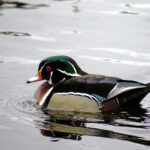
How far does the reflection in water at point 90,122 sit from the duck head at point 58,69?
0.79m

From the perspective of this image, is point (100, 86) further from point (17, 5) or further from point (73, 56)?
point (17, 5)

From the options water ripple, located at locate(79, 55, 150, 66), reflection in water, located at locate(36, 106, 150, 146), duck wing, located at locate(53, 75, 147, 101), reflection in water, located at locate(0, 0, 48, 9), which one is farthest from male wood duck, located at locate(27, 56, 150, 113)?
reflection in water, located at locate(0, 0, 48, 9)

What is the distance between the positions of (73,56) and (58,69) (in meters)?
2.76

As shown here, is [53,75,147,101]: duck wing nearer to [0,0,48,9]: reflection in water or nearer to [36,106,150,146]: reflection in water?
[36,106,150,146]: reflection in water

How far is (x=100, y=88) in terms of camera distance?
796 centimetres

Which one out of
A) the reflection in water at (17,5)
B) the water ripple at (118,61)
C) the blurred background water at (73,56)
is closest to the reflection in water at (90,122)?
the blurred background water at (73,56)

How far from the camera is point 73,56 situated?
11453 mm

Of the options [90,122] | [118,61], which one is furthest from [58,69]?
[118,61]

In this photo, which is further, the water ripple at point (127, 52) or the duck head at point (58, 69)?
the water ripple at point (127, 52)

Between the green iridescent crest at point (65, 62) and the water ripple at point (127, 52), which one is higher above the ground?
the green iridescent crest at point (65, 62)

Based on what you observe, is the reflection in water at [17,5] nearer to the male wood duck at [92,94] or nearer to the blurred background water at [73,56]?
the blurred background water at [73,56]

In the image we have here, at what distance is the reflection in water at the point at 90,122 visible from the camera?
6.91m

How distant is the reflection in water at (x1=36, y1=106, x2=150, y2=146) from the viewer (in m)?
6.91

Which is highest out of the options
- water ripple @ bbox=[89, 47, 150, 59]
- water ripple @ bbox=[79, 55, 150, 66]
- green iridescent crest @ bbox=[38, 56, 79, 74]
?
green iridescent crest @ bbox=[38, 56, 79, 74]
